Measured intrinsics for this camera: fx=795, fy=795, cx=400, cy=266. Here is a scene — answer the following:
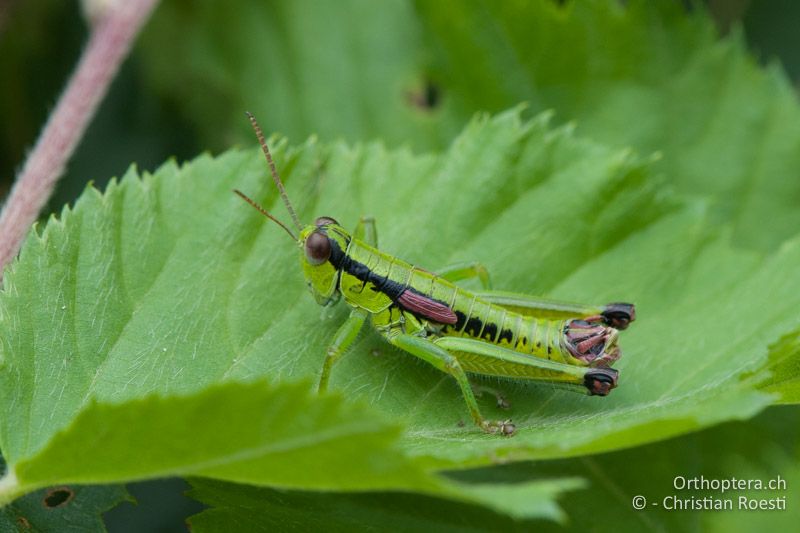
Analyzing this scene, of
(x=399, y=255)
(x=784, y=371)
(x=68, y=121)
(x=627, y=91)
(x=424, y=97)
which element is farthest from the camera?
(x=424, y=97)

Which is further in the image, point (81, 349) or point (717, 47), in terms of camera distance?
point (717, 47)

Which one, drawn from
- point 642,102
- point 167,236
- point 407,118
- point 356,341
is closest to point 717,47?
point 642,102

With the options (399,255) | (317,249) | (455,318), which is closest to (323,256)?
(317,249)

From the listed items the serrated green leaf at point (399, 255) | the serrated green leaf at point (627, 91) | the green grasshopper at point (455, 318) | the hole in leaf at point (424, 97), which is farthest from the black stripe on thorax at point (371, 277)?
the hole in leaf at point (424, 97)

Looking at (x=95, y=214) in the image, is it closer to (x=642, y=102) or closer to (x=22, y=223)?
(x=22, y=223)

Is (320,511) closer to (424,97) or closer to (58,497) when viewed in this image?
(58,497)

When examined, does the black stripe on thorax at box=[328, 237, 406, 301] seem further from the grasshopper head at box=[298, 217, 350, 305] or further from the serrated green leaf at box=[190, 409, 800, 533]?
the serrated green leaf at box=[190, 409, 800, 533]

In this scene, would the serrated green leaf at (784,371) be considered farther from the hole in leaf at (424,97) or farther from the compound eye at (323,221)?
the hole in leaf at (424,97)
